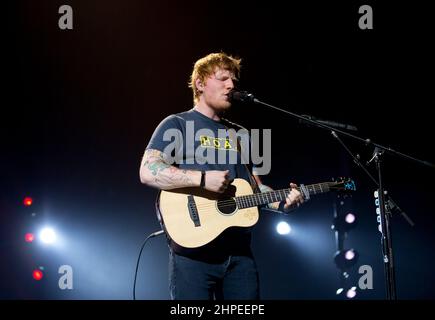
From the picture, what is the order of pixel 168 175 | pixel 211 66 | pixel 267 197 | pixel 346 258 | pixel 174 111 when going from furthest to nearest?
pixel 174 111 → pixel 346 258 → pixel 211 66 → pixel 267 197 → pixel 168 175

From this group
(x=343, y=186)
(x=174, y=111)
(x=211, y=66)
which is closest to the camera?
(x=343, y=186)

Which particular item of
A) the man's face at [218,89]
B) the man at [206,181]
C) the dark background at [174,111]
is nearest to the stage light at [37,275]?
the dark background at [174,111]

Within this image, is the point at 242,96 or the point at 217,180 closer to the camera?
the point at 217,180

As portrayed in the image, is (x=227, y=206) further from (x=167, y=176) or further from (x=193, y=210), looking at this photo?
(x=167, y=176)

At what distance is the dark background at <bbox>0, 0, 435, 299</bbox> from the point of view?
508cm

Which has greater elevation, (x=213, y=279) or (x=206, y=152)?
(x=206, y=152)

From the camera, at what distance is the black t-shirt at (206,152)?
2.82 metres

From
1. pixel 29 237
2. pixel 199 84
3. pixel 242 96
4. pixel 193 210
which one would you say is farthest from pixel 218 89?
pixel 29 237

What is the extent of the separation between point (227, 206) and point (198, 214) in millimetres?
211

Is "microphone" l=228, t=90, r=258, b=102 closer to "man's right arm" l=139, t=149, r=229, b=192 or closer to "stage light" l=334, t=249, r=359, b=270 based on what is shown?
"man's right arm" l=139, t=149, r=229, b=192

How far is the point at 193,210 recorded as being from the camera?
2.91m

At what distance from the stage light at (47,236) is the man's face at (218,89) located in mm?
2749

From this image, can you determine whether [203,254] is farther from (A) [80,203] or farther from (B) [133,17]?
(B) [133,17]
